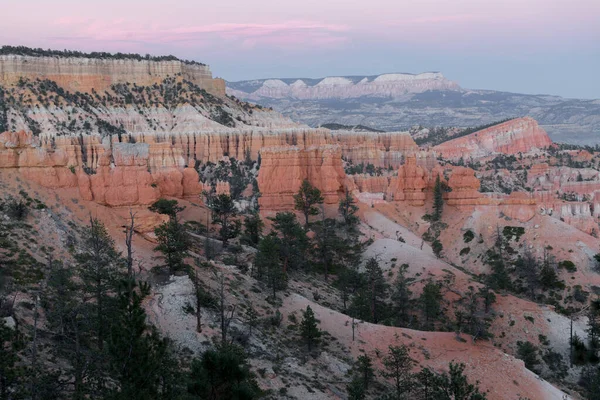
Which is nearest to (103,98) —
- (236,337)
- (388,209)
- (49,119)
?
(49,119)

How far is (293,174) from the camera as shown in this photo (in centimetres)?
7456

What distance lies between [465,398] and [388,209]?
44.6 m

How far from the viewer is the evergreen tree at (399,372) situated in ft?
113

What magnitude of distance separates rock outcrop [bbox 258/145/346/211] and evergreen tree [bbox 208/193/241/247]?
45.4ft

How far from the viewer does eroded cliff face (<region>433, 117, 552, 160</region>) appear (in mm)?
170250

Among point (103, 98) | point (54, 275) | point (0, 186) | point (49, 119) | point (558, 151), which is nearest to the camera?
point (54, 275)

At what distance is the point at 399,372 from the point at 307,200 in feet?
113

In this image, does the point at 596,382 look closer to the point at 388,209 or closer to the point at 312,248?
the point at 312,248

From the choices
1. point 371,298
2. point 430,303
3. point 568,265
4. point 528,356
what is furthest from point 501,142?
point 528,356

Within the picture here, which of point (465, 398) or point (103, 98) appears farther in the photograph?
point (103, 98)


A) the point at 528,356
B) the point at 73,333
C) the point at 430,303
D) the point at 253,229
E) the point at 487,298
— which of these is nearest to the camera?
the point at 73,333

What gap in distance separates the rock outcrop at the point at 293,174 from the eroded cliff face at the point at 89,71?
78.5 metres

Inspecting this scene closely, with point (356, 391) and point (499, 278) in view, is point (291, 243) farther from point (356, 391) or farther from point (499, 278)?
point (356, 391)

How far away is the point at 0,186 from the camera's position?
41.7 meters
